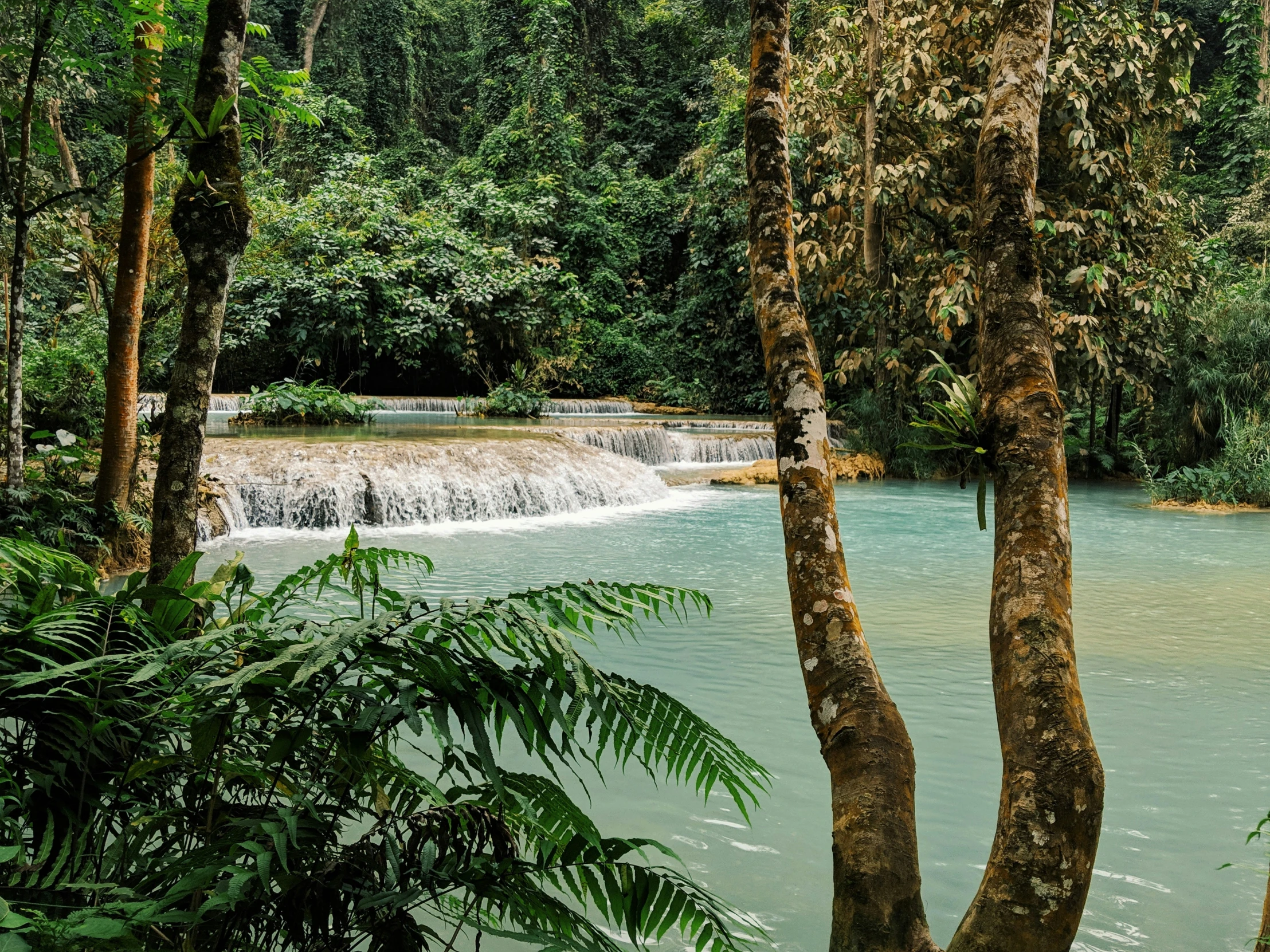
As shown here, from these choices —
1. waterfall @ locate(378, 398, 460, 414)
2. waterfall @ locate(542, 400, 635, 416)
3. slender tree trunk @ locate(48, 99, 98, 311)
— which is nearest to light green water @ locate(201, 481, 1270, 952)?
slender tree trunk @ locate(48, 99, 98, 311)

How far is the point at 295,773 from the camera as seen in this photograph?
5.04 ft

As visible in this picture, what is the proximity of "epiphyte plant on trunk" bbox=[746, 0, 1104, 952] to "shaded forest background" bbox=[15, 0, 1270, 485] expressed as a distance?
3.40 m

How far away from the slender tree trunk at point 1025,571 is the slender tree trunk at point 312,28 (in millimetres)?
30850

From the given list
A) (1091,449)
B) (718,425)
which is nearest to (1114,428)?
(1091,449)

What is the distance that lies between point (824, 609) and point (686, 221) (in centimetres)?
2369

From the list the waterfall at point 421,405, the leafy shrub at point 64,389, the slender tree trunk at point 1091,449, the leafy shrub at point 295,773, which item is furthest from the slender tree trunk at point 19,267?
the slender tree trunk at point 1091,449

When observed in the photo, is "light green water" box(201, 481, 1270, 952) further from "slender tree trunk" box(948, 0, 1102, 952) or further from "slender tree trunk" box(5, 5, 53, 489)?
"slender tree trunk" box(5, 5, 53, 489)

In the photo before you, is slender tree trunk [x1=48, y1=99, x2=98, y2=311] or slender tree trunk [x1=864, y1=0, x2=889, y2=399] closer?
slender tree trunk [x1=48, y1=99, x2=98, y2=311]

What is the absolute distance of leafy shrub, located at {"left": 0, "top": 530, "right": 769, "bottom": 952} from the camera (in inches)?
51.4

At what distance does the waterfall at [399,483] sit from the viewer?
9.90 metres

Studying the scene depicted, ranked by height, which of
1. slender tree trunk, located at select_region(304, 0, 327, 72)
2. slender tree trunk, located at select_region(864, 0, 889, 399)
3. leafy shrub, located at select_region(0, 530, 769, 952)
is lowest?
leafy shrub, located at select_region(0, 530, 769, 952)

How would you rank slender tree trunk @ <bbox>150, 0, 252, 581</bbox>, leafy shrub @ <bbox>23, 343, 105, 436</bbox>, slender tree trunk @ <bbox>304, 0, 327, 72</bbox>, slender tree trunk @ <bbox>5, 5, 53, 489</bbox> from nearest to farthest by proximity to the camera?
1. slender tree trunk @ <bbox>150, 0, 252, 581</bbox>
2. slender tree trunk @ <bbox>5, 5, 53, 489</bbox>
3. leafy shrub @ <bbox>23, 343, 105, 436</bbox>
4. slender tree trunk @ <bbox>304, 0, 327, 72</bbox>

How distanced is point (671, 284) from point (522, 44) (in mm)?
8126

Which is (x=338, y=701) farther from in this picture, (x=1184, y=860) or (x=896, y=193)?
(x=896, y=193)
